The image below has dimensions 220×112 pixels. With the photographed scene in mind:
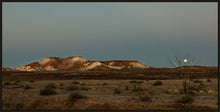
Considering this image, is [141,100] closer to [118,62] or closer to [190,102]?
[190,102]

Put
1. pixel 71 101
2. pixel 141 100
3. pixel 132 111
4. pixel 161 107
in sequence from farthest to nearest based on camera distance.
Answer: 1. pixel 141 100
2. pixel 71 101
3. pixel 161 107
4. pixel 132 111

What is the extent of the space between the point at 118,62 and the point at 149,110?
10875 centimetres

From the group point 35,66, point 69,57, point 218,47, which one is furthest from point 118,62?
point 218,47

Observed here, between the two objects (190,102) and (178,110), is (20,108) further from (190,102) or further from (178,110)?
(190,102)

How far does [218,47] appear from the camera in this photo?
991 cm

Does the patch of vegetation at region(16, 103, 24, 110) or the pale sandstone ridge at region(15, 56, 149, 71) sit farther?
the pale sandstone ridge at region(15, 56, 149, 71)

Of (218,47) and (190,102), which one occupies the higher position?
(218,47)

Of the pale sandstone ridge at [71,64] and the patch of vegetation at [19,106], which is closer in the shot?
the patch of vegetation at [19,106]

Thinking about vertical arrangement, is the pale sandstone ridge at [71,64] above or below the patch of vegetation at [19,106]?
above

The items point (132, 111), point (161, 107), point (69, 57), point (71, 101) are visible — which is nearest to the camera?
point (132, 111)

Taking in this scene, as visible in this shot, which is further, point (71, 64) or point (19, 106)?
point (71, 64)

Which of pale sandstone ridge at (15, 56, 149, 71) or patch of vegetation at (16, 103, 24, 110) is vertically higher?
pale sandstone ridge at (15, 56, 149, 71)

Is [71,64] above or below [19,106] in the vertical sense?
above

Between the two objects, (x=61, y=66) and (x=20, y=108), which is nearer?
(x=20, y=108)
